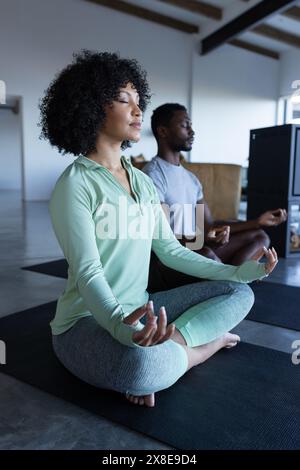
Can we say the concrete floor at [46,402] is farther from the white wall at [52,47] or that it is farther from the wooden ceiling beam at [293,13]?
the wooden ceiling beam at [293,13]

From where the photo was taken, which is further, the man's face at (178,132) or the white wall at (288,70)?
the white wall at (288,70)

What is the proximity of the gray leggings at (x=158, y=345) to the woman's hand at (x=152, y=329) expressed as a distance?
0.18 meters

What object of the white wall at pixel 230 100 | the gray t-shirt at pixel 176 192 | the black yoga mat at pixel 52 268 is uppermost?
the white wall at pixel 230 100

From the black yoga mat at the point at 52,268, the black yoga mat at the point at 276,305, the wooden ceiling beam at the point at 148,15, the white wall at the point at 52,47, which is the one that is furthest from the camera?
the wooden ceiling beam at the point at 148,15

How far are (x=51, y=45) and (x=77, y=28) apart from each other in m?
0.65

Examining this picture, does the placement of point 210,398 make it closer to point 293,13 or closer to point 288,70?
point 293,13

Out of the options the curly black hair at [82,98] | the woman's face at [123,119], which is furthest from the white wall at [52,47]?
the woman's face at [123,119]

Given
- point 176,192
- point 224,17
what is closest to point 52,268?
point 176,192

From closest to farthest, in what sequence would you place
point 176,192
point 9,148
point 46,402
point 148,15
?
point 46,402 → point 176,192 → point 148,15 → point 9,148

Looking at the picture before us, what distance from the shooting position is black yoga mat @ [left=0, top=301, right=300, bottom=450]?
110cm

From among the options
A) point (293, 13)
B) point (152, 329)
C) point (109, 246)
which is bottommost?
point (152, 329)

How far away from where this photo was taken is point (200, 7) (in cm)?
844

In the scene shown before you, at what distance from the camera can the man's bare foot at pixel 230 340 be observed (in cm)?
157

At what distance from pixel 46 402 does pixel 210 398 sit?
474 millimetres
